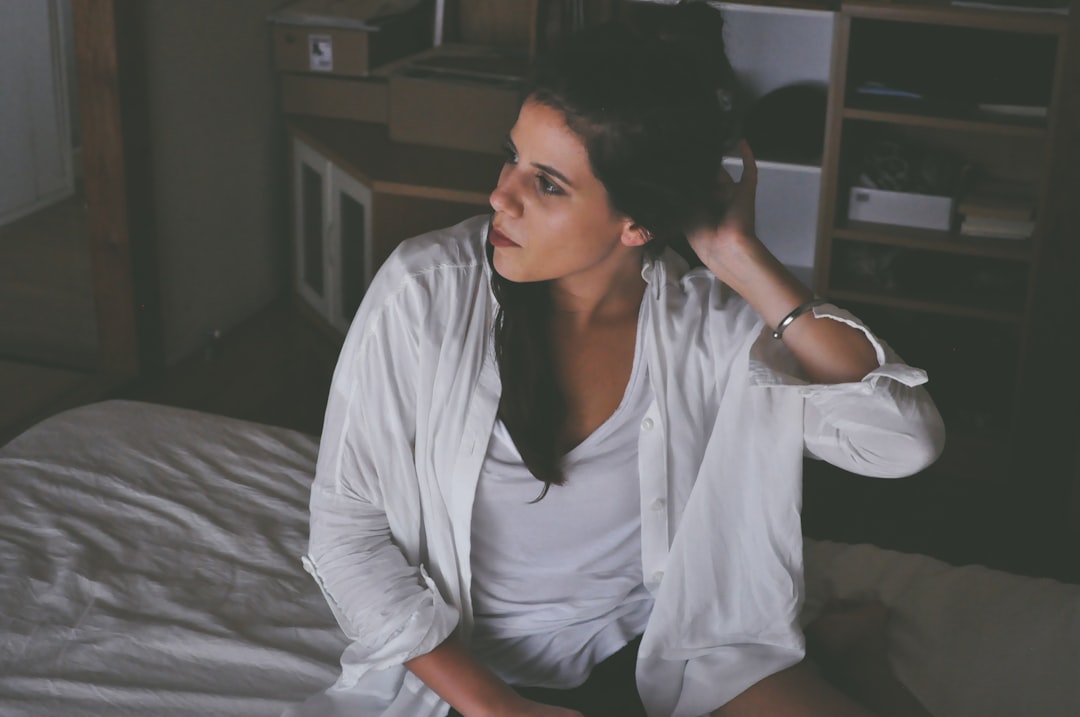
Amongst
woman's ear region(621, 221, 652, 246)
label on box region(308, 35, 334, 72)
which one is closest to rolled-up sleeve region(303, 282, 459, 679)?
woman's ear region(621, 221, 652, 246)

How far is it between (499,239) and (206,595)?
2.12 feet

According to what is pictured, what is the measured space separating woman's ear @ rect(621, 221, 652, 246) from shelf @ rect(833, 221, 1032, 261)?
167 centimetres

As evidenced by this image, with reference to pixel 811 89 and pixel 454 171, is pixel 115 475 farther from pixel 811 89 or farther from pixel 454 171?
pixel 811 89

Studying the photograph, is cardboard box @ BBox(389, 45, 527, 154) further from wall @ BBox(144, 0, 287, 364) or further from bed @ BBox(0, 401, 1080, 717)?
bed @ BBox(0, 401, 1080, 717)

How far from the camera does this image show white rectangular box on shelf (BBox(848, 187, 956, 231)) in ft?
9.89

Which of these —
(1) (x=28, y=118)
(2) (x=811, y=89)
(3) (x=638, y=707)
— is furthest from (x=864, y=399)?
(1) (x=28, y=118)

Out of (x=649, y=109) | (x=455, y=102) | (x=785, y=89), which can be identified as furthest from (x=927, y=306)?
(x=649, y=109)

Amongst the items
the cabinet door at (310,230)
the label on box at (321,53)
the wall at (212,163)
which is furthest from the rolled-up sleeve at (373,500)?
the label on box at (321,53)

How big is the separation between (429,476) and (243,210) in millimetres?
2412

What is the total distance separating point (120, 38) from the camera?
2986mm

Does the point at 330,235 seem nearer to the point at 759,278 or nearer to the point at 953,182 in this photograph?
the point at 953,182

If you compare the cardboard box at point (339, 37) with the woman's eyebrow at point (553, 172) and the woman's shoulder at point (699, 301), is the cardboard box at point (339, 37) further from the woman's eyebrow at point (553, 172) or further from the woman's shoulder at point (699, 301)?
the woman's eyebrow at point (553, 172)

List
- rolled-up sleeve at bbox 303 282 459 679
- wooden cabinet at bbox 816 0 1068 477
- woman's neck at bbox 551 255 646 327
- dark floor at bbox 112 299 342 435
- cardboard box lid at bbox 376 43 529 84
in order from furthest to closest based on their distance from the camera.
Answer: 1. cardboard box lid at bbox 376 43 529 84
2. dark floor at bbox 112 299 342 435
3. wooden cabinet at bbox 816 0 1068 477
4. woman's neck at bbox 551 255 646 327
5. rolled-up sleeve at bbox 303 282 459 679

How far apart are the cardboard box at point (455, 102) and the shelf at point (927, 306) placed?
0.94 meters
